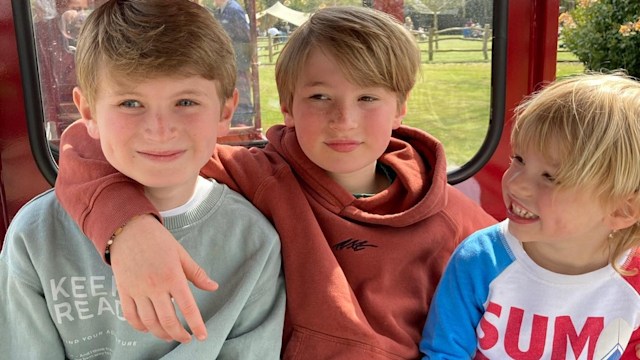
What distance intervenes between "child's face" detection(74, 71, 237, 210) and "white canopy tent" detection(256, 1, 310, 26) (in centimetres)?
55

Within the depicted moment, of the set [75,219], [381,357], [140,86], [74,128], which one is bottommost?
[381,357]

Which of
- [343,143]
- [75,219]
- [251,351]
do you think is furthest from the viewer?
[343,143]

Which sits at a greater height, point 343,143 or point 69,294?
point 343,143

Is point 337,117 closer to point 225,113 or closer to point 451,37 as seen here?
point 225,113

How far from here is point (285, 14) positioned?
1.97 meters

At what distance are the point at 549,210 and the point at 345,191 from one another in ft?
1.71

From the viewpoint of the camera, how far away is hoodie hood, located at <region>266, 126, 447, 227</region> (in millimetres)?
1713

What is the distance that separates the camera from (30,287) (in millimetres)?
1446

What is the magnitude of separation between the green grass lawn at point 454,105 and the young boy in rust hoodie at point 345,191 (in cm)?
40

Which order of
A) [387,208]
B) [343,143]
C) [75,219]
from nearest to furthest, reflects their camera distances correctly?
[75,219], [343,143], [387,208]

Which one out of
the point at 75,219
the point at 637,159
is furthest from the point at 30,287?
the point at 637,159

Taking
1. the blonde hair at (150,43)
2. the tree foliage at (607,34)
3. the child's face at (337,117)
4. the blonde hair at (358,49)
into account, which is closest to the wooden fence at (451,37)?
the blonde hair at (358,49)

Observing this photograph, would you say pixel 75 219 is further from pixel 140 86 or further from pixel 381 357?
pixel 381 357

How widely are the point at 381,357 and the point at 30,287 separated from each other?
0.82 m
